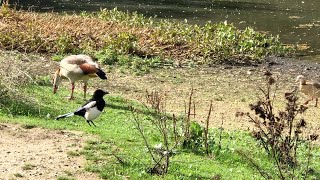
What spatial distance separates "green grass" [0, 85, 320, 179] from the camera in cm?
784

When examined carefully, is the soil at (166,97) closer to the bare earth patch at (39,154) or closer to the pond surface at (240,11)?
the bare earth patch at (39,154)

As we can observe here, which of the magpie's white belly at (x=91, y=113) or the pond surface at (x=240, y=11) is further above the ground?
the magpie's white belly at (x=91, y=113)

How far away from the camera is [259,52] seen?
19812 mm

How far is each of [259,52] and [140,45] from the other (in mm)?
3655

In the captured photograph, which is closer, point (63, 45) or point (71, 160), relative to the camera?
point (71, 160)

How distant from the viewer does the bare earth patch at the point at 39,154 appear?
24.4 ft

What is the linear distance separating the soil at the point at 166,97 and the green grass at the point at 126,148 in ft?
0.78

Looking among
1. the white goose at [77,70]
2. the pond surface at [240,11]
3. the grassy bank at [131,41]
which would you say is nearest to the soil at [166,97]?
the white goose at [77,70]

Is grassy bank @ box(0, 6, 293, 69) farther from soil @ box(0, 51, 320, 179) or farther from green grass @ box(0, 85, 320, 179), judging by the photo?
green grass @ box(0, 85, 320, 179)

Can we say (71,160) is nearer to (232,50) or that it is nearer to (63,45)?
(63,45)

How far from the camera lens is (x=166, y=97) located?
14.1 metres

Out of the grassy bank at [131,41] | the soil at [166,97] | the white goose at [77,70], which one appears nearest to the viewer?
the soil at [166,97]

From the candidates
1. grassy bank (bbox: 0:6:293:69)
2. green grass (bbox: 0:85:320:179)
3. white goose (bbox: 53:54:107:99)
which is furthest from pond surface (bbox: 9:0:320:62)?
green grass (bbox: 0:85:320:179)

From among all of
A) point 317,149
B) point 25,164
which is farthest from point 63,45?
point 25,164
